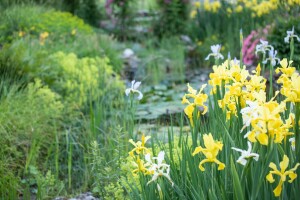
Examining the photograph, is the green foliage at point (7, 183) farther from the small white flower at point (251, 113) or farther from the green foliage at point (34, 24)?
the green foliage at point (34, 24)

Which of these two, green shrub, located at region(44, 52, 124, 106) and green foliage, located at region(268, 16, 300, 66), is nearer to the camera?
green shrub, located at region(44, 52, 124, 106)

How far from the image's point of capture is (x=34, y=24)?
25.4 feet

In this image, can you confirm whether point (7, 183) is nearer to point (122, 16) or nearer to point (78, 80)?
point (78, 80)

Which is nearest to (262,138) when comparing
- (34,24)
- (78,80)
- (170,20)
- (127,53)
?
(78,80)

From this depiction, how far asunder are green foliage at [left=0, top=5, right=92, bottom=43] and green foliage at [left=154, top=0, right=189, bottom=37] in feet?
7.88

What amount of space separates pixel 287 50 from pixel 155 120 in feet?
7.10

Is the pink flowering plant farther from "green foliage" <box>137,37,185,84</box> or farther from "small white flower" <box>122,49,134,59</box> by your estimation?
"small white flower" <box>122,49,134,59</box>

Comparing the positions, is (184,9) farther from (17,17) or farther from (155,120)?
(155,120)

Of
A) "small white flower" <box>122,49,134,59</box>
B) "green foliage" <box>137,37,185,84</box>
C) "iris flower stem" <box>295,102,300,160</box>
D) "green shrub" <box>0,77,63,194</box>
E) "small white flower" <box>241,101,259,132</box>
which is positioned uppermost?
"small white flower" <box>241,101,259,132</box>

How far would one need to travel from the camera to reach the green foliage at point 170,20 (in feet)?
35.1

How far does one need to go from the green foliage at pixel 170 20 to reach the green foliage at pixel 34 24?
7.88 ft

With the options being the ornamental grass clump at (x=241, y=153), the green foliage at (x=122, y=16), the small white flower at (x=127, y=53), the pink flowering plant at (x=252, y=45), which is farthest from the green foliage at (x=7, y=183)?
the green foliage at (x=122, y=16)

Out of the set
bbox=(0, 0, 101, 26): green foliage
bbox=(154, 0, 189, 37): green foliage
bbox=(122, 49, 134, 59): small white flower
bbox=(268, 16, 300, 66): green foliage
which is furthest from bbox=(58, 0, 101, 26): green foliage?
bbox=(268, 16, 300, 66): green foliage

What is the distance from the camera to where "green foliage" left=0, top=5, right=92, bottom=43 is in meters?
7.30
